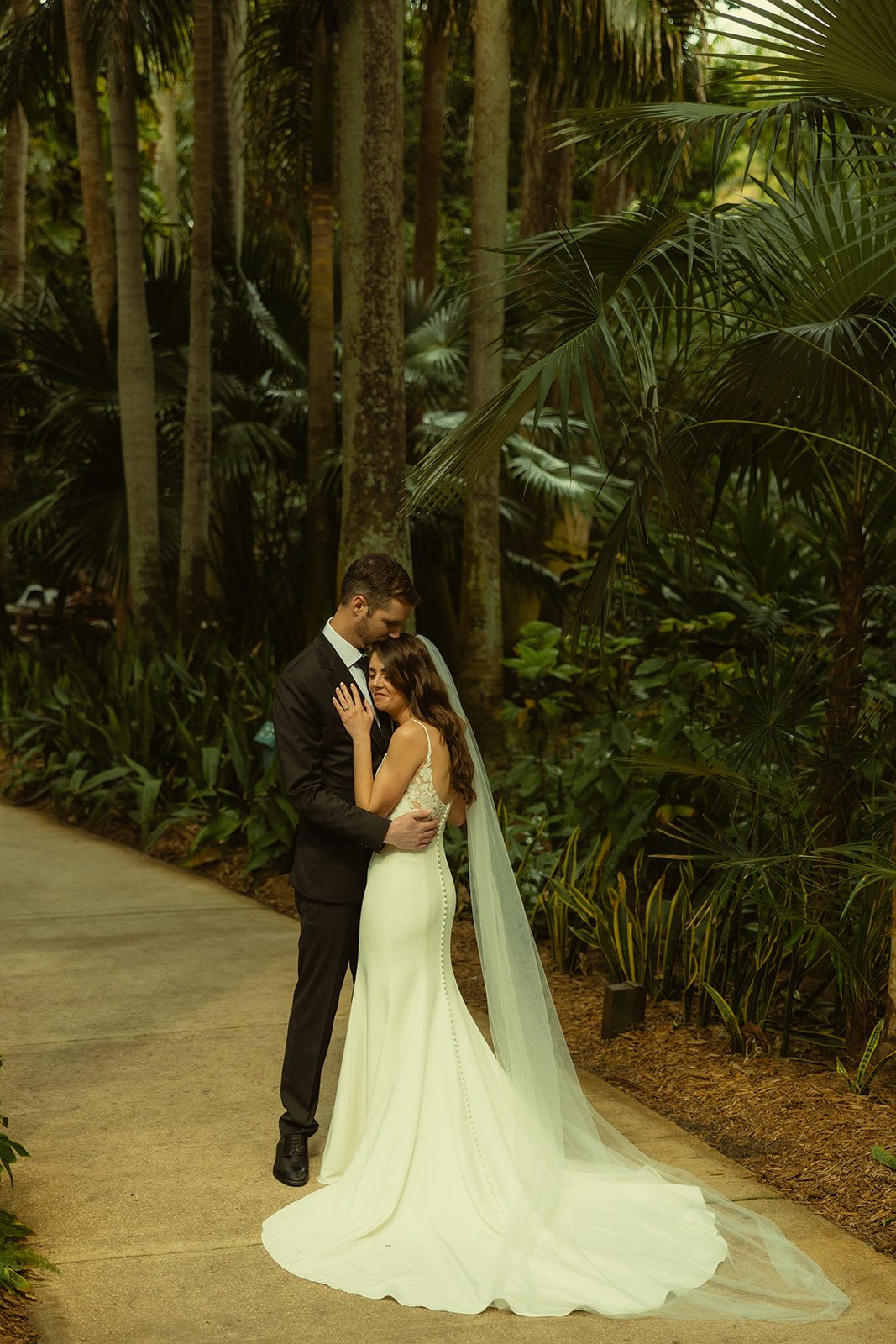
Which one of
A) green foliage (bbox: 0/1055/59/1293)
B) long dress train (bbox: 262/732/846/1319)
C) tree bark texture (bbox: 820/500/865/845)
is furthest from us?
tree bark texture (bbox: 820/500/865/845)

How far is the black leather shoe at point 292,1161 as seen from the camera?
12.6 feet

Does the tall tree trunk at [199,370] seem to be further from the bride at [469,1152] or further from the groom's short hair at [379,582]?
the bride at [469,1152]

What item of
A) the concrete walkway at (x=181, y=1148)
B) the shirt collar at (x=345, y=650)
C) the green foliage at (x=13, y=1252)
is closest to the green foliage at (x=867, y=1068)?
the concrete walkway at (x=181, y=1148)

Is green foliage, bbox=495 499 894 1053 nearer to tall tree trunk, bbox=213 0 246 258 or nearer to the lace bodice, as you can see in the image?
the lace bodice

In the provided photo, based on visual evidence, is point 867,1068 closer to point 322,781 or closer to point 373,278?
point 322,781

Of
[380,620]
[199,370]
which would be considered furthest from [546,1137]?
[199,370]

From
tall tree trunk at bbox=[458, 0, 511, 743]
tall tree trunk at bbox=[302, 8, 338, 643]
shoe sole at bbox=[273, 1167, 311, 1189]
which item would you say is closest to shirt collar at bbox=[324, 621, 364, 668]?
shoe sole at bbox=[273, 1167, 311, 1189]

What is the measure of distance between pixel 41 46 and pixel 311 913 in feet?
36.1

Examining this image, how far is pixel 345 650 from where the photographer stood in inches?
155

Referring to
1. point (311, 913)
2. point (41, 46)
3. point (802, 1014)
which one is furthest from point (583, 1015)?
point (41, 46)

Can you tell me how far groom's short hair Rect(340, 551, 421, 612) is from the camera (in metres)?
3.82

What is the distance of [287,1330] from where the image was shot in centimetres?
305

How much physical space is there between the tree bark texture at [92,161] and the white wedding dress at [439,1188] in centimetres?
872

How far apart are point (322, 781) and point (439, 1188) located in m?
1.21
